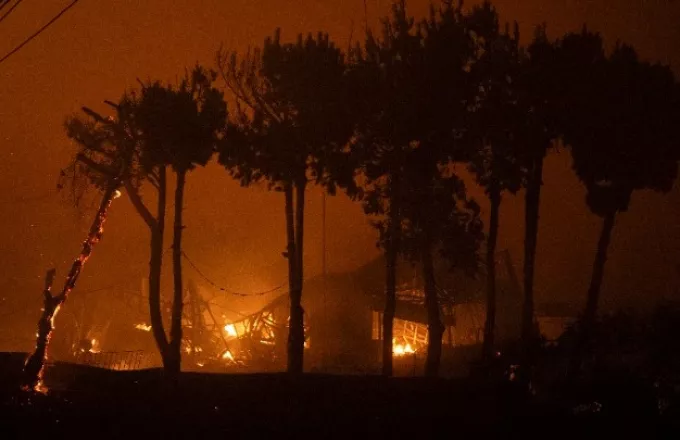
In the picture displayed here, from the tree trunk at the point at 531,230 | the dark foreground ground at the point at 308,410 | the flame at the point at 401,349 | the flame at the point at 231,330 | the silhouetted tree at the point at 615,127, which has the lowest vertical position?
the dark foreground ground at the point at 308,410

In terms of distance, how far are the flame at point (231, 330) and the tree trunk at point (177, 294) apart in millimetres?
19475

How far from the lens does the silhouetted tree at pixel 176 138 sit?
20266mm

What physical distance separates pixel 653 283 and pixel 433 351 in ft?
118

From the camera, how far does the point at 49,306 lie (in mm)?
18469

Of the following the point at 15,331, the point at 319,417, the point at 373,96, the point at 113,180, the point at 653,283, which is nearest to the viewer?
the point at 319,417

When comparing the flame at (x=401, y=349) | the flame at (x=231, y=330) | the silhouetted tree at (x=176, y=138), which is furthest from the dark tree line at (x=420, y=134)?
the flame at (x=231, y=330)

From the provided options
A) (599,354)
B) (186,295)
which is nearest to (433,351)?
(599,354)

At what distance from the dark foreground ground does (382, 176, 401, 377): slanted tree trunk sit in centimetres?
351

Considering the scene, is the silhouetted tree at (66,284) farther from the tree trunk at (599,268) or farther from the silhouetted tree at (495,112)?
the tree trunk at (599,268)

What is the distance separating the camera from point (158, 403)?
1467 centimetres

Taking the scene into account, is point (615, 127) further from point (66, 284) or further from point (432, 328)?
point (66, 284)

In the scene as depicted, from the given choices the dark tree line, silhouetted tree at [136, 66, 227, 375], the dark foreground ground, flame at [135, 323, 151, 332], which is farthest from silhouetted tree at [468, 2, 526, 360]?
flame at [135, 323, 151, 332]

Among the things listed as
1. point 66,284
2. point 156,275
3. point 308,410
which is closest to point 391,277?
point 308,410

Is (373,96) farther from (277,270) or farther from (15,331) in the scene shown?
(15,331)
